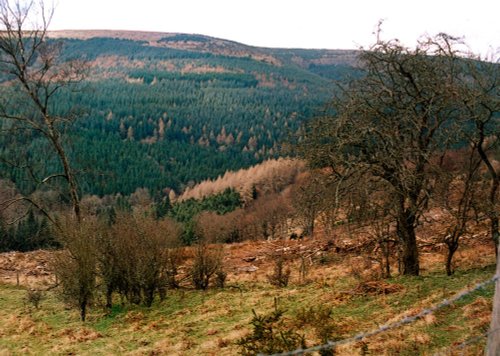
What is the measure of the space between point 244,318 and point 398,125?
6.89 metres

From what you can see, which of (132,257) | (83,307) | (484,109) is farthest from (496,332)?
(83,307)

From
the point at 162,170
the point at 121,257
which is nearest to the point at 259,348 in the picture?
the point at 121,257

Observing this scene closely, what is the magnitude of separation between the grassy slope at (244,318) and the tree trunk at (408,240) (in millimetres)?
529

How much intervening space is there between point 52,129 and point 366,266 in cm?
1283

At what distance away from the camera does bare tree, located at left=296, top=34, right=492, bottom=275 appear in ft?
38.1

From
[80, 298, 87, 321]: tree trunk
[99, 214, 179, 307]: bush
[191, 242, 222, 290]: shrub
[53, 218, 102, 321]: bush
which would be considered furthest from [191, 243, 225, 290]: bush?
[80, 298, 87, 321]: tree trunk

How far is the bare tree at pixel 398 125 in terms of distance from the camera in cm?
1162

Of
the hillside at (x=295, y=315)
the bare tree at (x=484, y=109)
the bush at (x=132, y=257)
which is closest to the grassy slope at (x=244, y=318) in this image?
the hillside at (x=295, y=315)

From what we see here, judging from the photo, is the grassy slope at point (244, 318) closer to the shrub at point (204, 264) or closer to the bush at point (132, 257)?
the shrub at point (204, 264)

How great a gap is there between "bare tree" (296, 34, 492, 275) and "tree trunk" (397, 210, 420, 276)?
0.09 feet

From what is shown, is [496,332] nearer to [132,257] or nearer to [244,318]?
[244,318]

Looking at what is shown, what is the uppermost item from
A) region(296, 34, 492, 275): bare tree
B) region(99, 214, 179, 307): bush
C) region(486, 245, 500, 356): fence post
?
region(296, 34, 492, 275): bare tree

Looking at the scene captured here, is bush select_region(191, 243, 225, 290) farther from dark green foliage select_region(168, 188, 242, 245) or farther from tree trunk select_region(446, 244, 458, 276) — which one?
dark green foliage select_region(168, 188, 242, 245)

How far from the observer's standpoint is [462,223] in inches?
468
